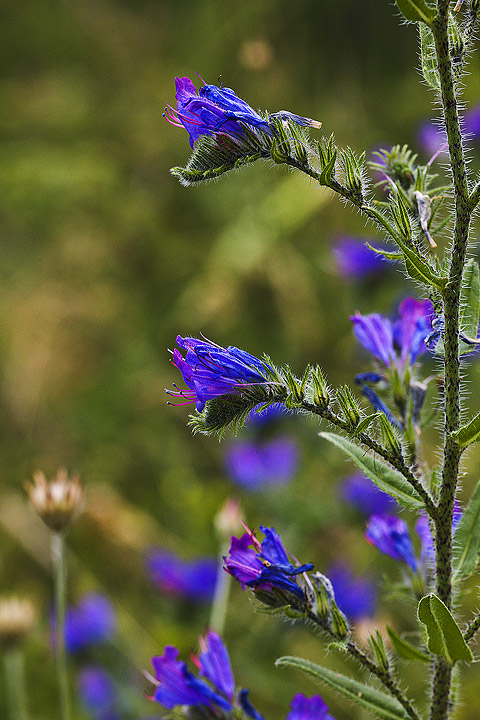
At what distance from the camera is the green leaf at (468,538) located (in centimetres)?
96

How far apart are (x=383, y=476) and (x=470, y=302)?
24cm

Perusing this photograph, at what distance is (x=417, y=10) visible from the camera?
78cm

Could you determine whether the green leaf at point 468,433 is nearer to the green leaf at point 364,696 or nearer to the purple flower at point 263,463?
the green leaf at point 364,696

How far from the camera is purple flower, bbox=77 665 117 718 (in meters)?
2.14

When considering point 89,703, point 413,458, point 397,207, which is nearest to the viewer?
point 397,207

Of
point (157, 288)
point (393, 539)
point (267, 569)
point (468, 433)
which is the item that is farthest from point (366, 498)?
point (157, 288)

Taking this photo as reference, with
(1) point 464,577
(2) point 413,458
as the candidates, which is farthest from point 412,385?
(1) point 464,577

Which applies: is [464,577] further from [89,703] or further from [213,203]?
[213,203]

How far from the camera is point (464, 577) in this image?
964mm

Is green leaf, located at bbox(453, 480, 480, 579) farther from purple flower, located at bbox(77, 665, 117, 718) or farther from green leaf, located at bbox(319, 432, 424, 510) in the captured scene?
purple flower, located at bbox(77, 665, 117, 718)

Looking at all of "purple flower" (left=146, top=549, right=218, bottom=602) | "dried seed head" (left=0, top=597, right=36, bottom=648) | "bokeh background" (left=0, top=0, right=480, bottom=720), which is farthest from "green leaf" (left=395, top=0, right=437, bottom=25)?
"purple flower" (left=146, top=549, right=218, bottom=602)

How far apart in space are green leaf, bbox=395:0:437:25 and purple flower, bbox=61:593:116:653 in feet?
6.17

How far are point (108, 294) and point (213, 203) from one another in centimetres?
74

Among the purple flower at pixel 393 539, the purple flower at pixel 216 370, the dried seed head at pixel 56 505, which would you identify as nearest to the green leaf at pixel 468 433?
the purple flower at pixel 216 370
